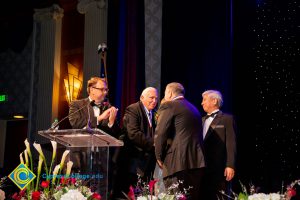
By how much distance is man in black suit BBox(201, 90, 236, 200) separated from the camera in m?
4.14

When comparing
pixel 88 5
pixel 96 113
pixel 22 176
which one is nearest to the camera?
pixel 22 176

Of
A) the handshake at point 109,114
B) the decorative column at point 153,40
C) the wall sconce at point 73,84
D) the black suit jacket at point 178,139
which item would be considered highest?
the decorative column at point 153,40

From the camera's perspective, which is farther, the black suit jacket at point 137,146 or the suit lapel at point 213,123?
the suit lapel at point 213,123

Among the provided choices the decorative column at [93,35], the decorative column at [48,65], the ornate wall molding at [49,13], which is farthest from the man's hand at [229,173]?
the ornate wall molding at [49,13]

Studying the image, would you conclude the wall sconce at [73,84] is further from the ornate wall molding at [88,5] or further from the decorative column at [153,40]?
the decorative column at [153,40]

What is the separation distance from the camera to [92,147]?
3170mm

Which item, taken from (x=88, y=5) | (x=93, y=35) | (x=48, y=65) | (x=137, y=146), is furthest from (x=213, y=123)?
(x=48, y=65)

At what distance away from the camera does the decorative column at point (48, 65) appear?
7875mm

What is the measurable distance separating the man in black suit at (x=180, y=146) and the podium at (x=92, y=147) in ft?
2.13

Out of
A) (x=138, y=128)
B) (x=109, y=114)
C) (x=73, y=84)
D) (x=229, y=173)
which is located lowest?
(x=229, y=173)

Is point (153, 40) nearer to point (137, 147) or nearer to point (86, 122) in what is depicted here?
point (137, 147)

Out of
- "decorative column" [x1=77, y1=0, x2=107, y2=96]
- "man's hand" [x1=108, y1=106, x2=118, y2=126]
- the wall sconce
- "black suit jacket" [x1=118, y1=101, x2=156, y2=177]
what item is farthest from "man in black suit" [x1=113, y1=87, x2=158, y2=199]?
the wall sconce

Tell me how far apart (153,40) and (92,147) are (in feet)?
11.3

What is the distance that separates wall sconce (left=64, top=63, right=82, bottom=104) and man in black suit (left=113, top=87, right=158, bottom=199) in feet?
12.0
